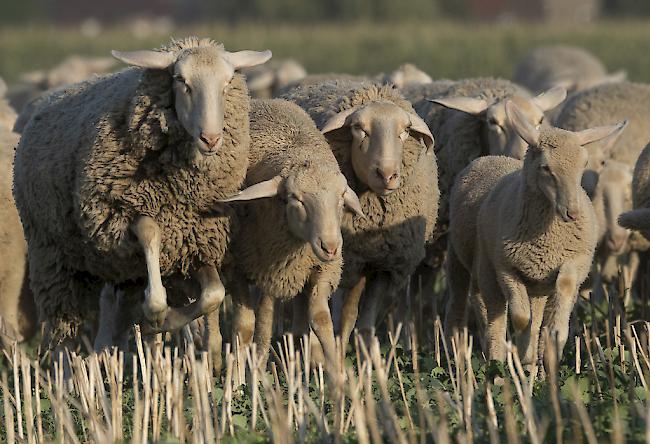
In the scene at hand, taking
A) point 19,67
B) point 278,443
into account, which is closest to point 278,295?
point 278,443

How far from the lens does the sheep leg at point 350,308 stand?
7.89 metres

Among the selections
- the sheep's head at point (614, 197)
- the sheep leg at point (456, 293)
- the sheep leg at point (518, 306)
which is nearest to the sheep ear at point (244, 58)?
the sheep leg at point (518, 306)

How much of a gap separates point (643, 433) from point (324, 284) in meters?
2.50

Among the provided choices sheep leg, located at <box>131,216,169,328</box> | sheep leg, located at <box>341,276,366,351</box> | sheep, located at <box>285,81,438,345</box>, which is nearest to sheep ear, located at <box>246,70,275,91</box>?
sheep, located at <box>285,81,438,345</box>

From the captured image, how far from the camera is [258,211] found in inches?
280

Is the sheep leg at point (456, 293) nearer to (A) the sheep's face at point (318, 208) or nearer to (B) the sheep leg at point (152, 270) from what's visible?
(A) the sheep's face at point (318, 208)

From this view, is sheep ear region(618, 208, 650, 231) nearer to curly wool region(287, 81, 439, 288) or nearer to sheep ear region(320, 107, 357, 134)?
curly wool region(287, 81, 439, 288)

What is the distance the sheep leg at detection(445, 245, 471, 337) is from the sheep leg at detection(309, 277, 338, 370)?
1.31 meters

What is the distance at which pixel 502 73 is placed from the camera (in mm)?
32594

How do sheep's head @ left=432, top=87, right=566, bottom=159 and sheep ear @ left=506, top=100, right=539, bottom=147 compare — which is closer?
sheep ear @ left=506, top=100, right=539, bottom=147

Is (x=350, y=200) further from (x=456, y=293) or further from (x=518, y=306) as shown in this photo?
(x=456, y=293)

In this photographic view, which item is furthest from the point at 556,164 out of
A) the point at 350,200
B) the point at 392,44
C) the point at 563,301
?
the point at 392,44

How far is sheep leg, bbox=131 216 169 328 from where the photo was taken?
6602mm

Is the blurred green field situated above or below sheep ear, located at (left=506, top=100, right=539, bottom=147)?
below
